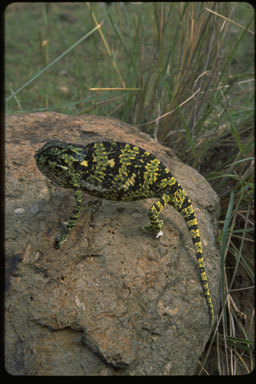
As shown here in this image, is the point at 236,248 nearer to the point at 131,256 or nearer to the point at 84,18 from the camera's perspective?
the point at 131,256

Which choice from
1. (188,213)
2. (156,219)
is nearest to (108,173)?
(156,219)

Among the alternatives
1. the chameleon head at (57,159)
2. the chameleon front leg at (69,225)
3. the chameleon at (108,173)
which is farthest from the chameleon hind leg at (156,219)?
the chameleon head at (57,159)

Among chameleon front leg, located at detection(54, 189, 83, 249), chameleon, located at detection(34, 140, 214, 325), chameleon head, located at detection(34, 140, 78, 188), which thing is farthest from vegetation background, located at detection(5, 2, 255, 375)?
chameleon front leg, located at detection(54, 189, 83, 249)

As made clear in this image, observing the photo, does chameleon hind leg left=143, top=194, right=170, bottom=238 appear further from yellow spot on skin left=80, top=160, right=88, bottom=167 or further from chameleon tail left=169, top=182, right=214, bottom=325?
yellow spot on skin left=80, top=160, right=88, bottom=167

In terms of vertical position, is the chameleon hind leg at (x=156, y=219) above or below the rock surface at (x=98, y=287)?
above

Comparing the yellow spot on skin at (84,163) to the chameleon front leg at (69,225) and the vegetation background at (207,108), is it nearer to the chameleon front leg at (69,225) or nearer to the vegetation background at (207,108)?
the chameleon front leg at (69,225)

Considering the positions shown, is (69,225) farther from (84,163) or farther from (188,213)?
(188,213)
